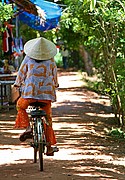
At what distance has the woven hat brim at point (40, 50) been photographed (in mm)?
7641

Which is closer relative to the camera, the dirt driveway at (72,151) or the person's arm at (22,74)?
the dirt driveway at (72,151)

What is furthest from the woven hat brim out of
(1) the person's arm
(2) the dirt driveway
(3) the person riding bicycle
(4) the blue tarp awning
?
(4) the blue tarp awning

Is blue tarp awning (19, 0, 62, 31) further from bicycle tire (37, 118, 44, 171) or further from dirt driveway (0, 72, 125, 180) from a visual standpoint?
bicycle tire (37, 118, 44, 171)

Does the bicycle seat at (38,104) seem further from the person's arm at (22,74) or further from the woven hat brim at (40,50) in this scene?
the woven hat brim at (40,50)

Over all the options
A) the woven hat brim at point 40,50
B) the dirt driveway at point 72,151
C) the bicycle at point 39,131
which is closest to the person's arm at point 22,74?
the woven hat brim at point 40,50

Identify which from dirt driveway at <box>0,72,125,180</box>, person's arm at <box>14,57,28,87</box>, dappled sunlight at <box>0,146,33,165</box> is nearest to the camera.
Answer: dirt driveway at <box>0,72,125,180</box>

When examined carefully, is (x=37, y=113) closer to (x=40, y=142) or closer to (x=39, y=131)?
(x=39, y=131)

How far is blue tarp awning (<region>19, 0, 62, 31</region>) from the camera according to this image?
1639cm

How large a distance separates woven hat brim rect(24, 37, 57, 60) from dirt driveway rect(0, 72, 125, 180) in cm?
158

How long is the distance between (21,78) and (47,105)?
542mm

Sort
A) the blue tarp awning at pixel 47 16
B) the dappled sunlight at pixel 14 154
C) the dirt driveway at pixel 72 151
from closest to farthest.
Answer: the dirt driveway at pixel 72 151
the dappled sunlight at pixel 14 154
the blue tarp awning at pixel 47 16

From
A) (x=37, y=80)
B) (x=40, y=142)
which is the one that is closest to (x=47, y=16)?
(x=37, y=80)

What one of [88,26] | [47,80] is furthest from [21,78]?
[88,26]

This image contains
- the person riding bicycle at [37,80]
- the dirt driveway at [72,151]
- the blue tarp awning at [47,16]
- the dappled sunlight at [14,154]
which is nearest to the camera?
the dirt driveway at [72,151]
